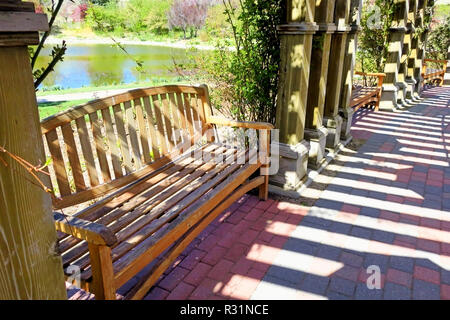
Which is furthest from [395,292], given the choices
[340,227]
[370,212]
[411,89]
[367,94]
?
[411,89]

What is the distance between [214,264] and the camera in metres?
2.71

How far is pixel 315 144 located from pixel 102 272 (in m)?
3.38

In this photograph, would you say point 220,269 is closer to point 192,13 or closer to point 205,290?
point 205,290

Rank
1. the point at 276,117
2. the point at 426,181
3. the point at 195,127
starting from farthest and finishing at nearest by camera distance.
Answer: the point at 426,181, the point at 276,117, the point at 195,127

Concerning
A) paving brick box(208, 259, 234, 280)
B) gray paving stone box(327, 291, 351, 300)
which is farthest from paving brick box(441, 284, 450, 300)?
paving brick box(208, 259, 234, 280)

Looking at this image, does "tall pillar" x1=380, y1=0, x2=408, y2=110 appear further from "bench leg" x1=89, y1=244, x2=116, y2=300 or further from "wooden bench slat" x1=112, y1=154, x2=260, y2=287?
"bench leg" x1=89, y1=244, x2=116, y2=300

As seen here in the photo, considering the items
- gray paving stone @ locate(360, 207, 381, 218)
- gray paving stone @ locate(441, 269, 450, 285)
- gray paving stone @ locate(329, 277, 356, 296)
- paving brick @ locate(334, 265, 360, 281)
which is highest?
gray paving stone @ locate(360, 207, 381, 218)

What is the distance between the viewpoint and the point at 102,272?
1724 mm

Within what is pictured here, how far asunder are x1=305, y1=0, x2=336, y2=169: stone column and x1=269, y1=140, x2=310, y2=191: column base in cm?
50

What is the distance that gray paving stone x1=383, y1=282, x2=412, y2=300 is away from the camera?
2398 millimetres

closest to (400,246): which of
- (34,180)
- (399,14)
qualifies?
(34,180)
